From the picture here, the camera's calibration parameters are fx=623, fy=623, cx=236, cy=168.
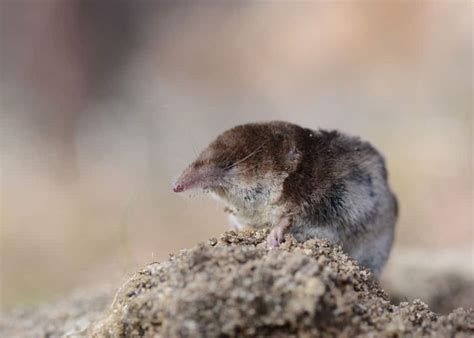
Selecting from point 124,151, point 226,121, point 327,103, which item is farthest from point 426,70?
point 124,151

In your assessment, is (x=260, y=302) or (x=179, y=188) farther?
(x=179, y=188)

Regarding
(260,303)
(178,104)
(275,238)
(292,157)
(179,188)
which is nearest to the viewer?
(260,303)

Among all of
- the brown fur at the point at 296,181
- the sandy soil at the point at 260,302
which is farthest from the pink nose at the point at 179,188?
the sandy soil at the point at 260,302

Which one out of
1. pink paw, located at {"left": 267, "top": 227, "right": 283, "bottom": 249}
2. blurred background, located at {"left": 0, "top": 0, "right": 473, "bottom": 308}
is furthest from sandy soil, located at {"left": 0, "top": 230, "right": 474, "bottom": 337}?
blurred background, located at {"left": 0, "top": 0, "right": 473, "bottom": 308}

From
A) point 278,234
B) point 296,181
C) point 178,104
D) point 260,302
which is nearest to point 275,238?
point 278,234

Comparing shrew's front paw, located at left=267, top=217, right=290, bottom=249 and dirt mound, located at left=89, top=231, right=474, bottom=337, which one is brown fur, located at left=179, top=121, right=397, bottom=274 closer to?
shrew's front paw, located at left=267, top=217, right=290, bottom=249

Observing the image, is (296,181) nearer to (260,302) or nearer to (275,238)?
(275,238)

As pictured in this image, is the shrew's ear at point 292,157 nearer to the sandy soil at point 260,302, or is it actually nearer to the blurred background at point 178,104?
the sandy soil at point 260,302
